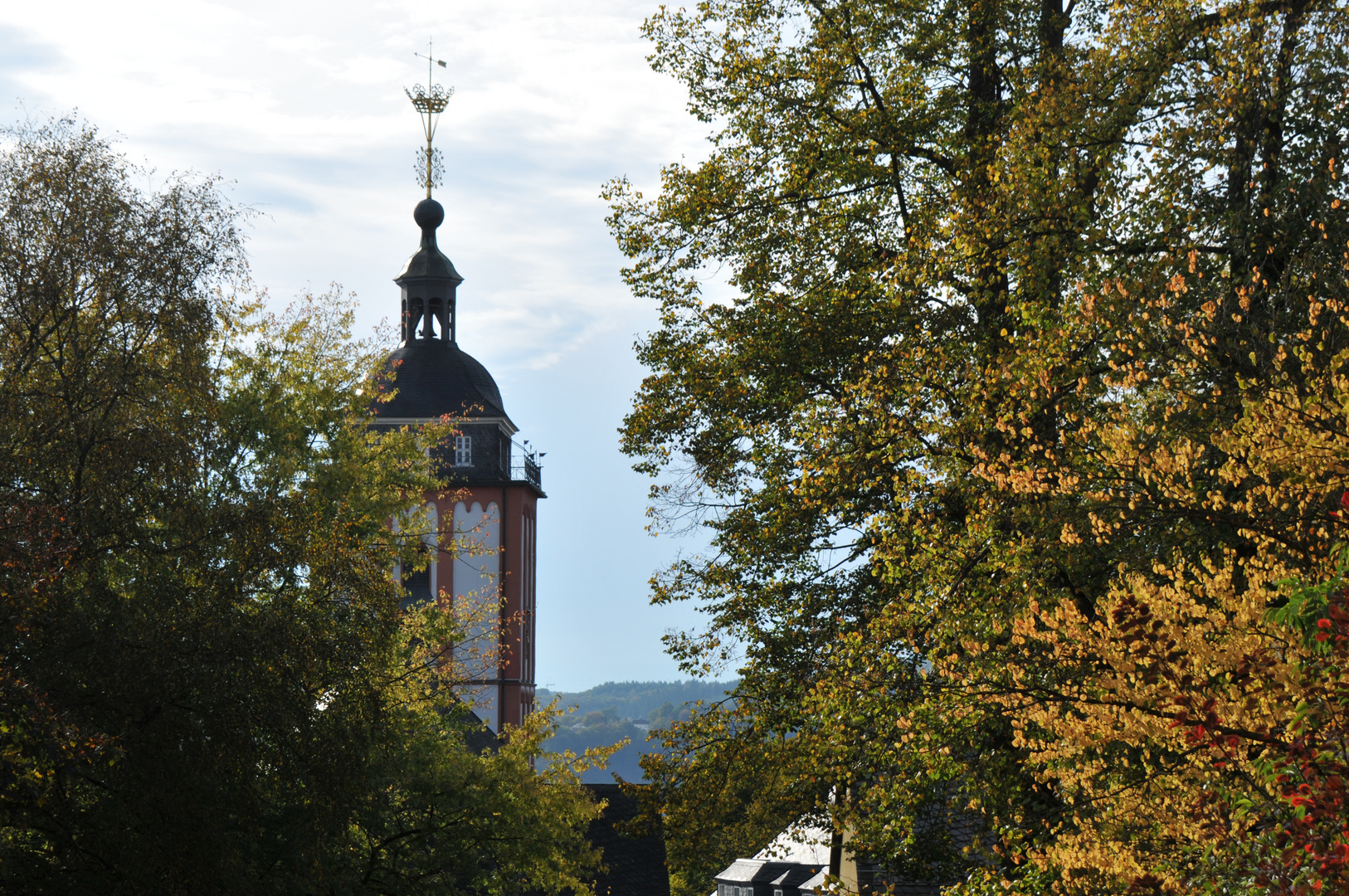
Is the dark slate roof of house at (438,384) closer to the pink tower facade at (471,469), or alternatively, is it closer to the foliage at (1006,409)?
the pink tower facade at (471,469)

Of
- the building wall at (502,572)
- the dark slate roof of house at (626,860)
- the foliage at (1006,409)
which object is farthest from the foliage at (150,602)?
the building wall at (502,572)

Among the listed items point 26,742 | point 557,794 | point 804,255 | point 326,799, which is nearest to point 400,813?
point 557,794

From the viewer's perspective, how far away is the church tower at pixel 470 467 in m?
40.6

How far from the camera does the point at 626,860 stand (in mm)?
38875

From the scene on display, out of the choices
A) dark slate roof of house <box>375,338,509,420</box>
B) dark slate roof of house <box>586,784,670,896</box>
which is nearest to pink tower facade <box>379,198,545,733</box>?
dark slate roof of house <box>375,338,509,420</box>

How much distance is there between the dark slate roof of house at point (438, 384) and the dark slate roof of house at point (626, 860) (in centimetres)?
1255

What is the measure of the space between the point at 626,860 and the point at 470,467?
1297cm

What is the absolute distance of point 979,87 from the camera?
50.7 ft

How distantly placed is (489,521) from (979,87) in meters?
28.7

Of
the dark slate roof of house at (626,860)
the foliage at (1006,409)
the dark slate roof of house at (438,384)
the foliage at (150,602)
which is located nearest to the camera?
the foliage at (1006,409)

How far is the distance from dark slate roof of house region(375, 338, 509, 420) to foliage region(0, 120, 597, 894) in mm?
25033

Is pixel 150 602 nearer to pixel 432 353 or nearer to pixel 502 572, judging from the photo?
pixel 502 572

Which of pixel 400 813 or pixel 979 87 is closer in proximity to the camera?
pixel 979 87

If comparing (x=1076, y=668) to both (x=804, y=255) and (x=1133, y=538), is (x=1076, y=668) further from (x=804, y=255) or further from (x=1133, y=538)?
(x=804, y=255)
